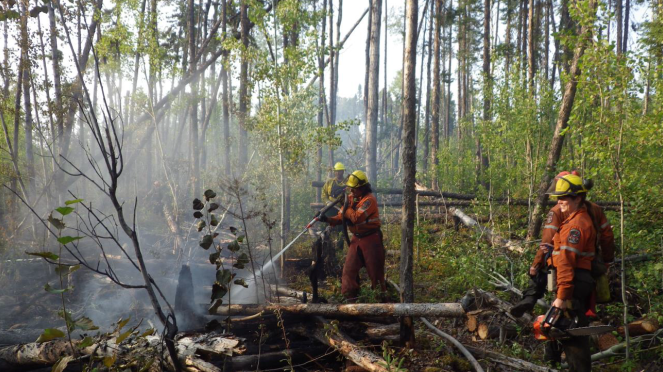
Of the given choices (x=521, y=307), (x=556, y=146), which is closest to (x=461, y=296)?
(x=521, y=307)

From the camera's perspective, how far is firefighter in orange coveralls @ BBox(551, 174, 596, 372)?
4113 millimetres

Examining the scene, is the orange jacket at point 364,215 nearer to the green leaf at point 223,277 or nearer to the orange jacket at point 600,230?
the orange jacket at point 600,230

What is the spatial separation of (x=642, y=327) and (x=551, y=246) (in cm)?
178

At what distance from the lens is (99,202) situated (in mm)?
19109

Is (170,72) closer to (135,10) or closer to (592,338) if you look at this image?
(135,10)

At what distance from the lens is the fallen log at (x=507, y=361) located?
4.23 m

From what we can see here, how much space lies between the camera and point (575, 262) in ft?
13.6

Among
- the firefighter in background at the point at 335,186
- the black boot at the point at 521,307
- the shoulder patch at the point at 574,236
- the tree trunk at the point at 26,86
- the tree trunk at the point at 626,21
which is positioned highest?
the tree trunk at the point at 626,21

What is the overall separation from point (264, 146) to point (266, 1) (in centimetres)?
876

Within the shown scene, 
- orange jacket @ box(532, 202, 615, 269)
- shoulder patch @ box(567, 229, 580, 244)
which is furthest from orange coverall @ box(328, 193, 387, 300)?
shoulder patch @ box(567, 229, 580, 244)

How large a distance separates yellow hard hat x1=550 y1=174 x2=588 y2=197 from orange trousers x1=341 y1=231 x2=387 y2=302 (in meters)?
2.99

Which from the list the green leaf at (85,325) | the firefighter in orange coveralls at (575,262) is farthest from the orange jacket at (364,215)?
the green leaf at (85,325)

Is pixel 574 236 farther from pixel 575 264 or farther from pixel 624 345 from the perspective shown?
pixel 624 345

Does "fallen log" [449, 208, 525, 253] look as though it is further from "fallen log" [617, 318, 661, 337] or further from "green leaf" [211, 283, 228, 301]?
"green leaf" [211, 283, 228, 301]
